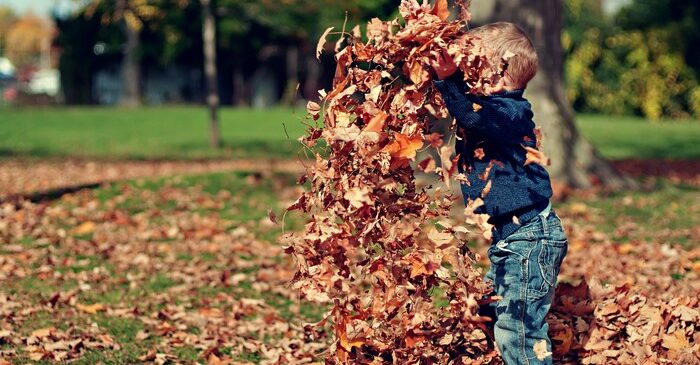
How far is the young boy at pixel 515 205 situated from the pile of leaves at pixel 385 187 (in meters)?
0.10

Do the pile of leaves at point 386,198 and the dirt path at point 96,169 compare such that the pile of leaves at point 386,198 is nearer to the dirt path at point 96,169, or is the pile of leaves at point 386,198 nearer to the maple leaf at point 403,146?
the maple leaf at point 403,146

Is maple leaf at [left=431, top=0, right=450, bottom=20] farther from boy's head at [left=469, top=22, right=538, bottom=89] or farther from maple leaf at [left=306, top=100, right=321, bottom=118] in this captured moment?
maple leaf at [left=306, top=100, right=321, bottom=118]

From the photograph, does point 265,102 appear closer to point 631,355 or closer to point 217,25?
point 217,25

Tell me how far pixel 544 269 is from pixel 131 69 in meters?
42.0

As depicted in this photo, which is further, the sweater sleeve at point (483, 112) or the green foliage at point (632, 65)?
the green foliage at point (632, 65)

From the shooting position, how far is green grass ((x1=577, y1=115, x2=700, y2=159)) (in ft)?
64.0

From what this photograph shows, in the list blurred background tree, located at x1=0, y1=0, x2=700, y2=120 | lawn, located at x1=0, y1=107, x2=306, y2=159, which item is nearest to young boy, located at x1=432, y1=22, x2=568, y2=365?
lawn, located at x1=0, y1=107, x2=306, y2=159

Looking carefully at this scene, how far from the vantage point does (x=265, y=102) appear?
160 feet

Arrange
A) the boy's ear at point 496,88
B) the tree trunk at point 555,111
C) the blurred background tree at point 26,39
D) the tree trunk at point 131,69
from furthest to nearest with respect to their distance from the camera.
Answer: the blurred background tree at point 26,39
the tree trunk at point 131,69
the tree trunk at point 555,111
the boy's ear at point 496,88

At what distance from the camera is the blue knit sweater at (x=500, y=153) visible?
11.9 ft

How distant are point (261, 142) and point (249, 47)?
24.4 meters

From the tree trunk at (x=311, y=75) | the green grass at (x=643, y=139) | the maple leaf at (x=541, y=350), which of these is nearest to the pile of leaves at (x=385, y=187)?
the maple leaf at (x=541, y=350)

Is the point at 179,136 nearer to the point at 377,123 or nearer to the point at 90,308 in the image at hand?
the point at 90,308

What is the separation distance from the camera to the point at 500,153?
376 cm
